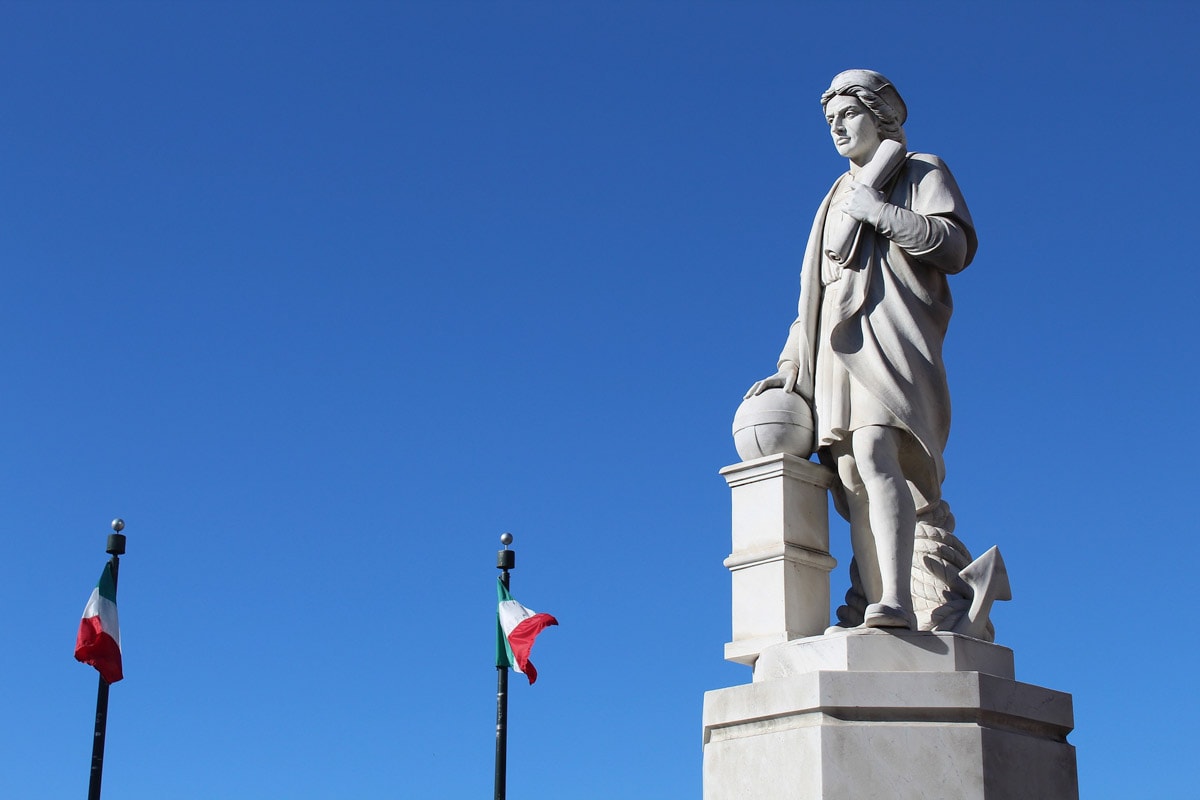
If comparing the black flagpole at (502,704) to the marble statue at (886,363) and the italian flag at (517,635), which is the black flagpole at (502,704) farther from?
the marble statue at (886,363)

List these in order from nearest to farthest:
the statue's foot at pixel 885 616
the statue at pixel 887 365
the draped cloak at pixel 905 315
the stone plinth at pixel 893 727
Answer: the stone plinth at pixel 893 727, the statue's foot at pixel 885 616, the statue at pixel 887 365, the draped cloak at pixel 905 315

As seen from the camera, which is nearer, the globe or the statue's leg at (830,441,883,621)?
the statue's leg at (830,441,883,621)

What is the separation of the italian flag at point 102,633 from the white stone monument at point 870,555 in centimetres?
1266

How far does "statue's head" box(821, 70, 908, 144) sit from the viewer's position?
9.62 metres

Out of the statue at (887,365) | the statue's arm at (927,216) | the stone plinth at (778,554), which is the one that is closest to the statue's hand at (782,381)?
the statue at (887,365)

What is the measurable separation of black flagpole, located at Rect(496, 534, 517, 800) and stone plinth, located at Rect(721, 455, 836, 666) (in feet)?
31.1

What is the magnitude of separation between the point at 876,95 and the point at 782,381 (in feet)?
6.00

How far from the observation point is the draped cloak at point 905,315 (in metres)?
8.96

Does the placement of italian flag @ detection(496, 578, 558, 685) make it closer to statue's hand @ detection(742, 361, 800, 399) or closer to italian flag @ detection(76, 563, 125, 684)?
italian flag @ detection(76, 563, 125, 684)

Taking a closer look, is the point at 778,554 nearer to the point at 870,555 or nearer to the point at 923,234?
the point at 870,555

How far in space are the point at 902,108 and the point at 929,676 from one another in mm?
3591

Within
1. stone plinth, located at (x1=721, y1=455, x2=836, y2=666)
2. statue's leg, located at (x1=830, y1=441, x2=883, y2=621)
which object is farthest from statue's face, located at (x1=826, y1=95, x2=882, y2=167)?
stone plinth, located at (x1=721, y1=455, x2=836, y2=666)

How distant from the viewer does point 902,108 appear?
32.2 feet

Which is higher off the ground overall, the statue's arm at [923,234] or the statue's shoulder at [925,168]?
the statue's shoulder at [925,168]
